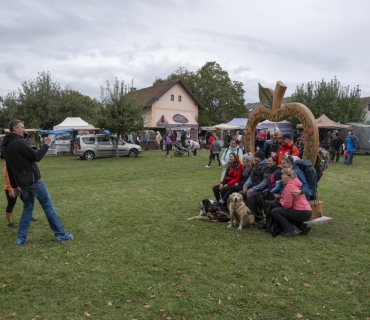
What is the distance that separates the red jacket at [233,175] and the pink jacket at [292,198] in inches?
70.0

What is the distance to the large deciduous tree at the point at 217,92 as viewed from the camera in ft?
153

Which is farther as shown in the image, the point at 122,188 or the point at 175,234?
the point at 122,188

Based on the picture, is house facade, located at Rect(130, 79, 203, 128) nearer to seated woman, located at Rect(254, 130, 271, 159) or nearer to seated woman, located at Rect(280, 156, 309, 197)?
seated woman, located at Rect(254, 130, 271, 159)

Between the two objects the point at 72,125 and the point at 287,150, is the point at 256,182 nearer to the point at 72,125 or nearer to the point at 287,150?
the point at 287,150

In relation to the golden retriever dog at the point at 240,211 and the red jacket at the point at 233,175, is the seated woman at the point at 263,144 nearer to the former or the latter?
the red jacket at the point at 233,175

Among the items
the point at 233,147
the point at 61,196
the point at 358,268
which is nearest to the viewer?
the point at 358,268

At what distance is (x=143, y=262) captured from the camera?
4.52 metres

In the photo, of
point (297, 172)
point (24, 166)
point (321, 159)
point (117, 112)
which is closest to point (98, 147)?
point (117, 112)

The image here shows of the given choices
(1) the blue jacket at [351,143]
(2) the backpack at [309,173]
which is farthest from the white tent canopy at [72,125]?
(2) the backpack at [309,173]

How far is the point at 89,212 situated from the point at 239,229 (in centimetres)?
357

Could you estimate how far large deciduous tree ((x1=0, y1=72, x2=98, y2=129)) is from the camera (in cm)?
3088

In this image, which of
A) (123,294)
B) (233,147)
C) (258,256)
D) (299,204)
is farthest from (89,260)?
(233,147)

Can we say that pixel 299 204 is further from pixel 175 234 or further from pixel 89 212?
pixel 89 212

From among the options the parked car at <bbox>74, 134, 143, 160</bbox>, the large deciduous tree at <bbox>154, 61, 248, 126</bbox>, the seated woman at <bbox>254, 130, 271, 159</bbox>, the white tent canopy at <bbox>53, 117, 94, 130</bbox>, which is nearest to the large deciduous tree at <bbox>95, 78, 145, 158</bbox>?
the parked car at <bbox>74, 134, 143, 160</bbox>
